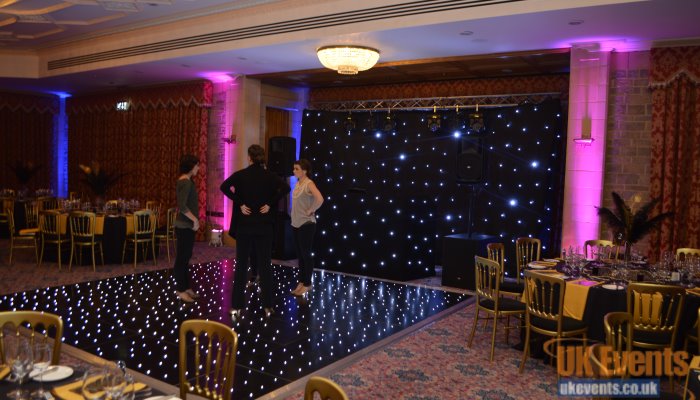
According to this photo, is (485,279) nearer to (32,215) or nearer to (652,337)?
(652,337)

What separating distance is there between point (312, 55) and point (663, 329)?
5793 millimetres

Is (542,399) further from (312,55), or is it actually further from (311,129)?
(311,129)

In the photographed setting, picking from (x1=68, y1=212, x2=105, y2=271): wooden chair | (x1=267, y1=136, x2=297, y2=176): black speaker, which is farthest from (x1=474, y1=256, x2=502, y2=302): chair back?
(x1=68, y1=212, x2=105, y2=271): wooden chair

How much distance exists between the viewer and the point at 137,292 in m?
6.76

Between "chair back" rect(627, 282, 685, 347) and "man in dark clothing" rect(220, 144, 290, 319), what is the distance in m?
3.29

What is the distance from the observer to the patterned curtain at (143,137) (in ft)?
37.4

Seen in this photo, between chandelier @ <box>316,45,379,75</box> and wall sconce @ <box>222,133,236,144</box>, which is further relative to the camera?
wall sconce @ <box>222,133,236,144</box>

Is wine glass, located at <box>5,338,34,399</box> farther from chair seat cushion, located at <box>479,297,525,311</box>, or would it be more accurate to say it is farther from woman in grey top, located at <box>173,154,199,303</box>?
woman in grey top, located at <box>173,154,199,303</box>

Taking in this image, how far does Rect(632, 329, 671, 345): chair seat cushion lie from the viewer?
161 inches

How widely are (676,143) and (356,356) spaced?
186 inches

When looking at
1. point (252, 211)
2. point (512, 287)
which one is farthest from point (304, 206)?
point (512, 287)

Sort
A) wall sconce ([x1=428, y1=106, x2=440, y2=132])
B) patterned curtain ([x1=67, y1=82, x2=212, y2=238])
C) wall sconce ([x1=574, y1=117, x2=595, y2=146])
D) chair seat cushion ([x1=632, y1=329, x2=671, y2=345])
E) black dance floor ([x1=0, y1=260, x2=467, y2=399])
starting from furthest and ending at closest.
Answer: patterned curtain ([x1=67, y1=82, x2=212, y2=238]) < wall sconce ([x1=428, y1=106, x2=440, y2=132]) < wall sconce ([x1=574, y1=117, x2=595, y2=146]) < black dance floor ([x1=0, y1=260, x2=467, y2=399]) < chair seat cushion ([x1=632, y1=329, x2=671, y2=345])

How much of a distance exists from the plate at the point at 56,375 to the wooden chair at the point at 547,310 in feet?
10.8

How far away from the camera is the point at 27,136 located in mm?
14117
